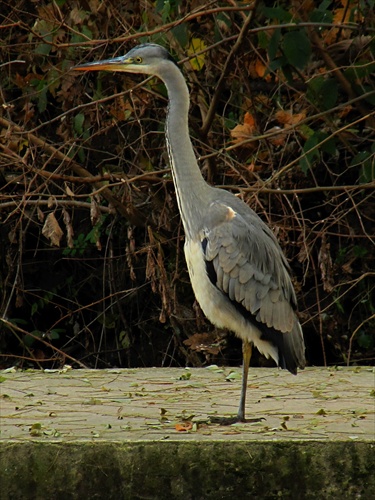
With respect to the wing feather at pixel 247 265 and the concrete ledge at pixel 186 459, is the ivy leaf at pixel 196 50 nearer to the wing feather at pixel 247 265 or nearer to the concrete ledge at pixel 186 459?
the wing feather at pixel 247 265

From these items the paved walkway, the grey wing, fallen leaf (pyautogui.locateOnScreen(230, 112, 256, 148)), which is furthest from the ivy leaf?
the grey wing

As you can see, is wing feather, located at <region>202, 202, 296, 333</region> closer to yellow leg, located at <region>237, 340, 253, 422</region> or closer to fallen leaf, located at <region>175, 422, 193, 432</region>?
yellow leg, located at <region>237, 340, 253, 422</region>

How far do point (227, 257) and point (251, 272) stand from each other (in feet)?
0.54

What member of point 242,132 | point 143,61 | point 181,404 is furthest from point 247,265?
point 242,132

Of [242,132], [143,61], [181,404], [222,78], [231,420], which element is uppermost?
[143,61]

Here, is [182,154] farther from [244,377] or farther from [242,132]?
[242,132]

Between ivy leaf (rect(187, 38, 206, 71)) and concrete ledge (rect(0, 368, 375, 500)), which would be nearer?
concrete ledge (rect(0, 368, 375, 500))

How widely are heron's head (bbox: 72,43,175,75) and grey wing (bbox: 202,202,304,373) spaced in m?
0.77

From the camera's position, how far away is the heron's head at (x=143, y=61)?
519cm

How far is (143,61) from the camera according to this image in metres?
5.21

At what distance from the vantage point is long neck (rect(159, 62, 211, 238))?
5141 millimetres

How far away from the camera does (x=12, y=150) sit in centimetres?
718

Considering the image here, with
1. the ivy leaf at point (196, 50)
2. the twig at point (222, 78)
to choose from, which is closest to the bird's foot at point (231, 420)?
the twig at point (222, 78)

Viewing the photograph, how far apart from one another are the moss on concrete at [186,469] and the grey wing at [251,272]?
108 centimetres
